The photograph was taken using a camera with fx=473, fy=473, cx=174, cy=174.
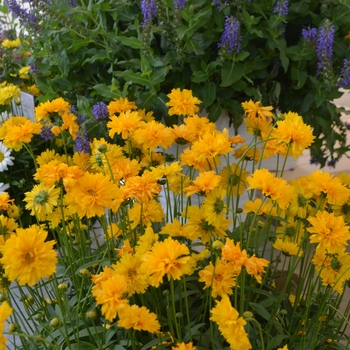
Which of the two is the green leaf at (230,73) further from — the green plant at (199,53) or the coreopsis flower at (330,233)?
the coreopsis flower at (330,233)

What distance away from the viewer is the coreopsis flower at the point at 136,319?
383 millimetres

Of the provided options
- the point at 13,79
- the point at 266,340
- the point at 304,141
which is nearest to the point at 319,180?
the point at 304,141

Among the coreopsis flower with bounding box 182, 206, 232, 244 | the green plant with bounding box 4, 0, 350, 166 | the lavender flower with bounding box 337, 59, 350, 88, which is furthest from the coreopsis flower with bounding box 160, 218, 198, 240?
the lavender flower with bounding box 337, 59, 350, 88

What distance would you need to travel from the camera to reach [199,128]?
1.78 feet

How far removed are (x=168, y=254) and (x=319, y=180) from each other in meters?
0.19

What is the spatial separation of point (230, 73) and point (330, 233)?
0.38 m

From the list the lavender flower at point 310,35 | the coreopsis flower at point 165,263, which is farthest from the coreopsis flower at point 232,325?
the lavender flower at point 310,35

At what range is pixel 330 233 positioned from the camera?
1.45 ft

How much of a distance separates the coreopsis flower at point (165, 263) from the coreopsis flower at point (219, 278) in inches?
1.9

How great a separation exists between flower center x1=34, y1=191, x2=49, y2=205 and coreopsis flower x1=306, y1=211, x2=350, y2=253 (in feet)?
0.79

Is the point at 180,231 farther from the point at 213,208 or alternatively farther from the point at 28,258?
the point at 28,258

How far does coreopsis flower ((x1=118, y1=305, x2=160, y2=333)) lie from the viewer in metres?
0.38

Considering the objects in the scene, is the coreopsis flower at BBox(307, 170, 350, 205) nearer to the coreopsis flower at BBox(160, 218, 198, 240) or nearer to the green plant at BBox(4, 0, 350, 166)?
the coreopsis flower at BBox(160, 218, 198, 240)

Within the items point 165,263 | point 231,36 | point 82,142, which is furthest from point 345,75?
point 165,263
